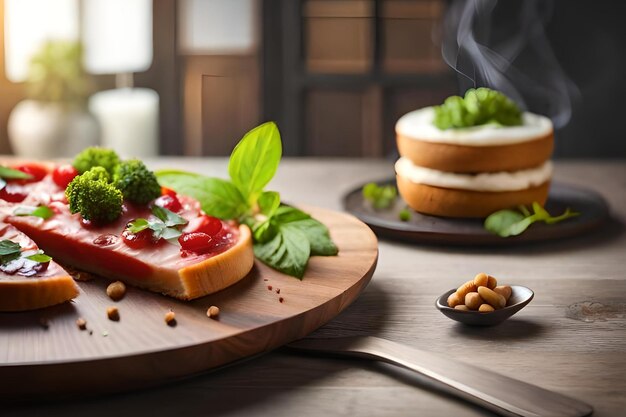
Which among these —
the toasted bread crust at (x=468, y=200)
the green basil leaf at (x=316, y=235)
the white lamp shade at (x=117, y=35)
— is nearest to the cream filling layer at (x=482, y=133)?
the toasted bread crust at (x=468, y=200)

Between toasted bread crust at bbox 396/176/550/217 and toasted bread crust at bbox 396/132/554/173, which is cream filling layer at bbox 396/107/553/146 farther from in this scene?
toasted bread crust at bbox 396/176/550/217

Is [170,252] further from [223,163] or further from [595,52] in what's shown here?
[595,52]

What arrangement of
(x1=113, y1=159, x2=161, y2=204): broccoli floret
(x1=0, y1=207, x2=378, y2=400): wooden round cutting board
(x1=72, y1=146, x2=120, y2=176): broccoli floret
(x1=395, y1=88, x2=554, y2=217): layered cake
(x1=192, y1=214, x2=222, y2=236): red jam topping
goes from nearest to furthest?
(x1=0, y1=207, x2=378, y2=400): wooden round cutting board < (x1=192, y1=214, x2=222, y2=236): red jam topping < (x1=113, y1=159, x2=161, y2=204): broccoli floret < (x1=72, y1=146, x2=120, y2=176): broccoli floret < (x1=395, y1=88, x2=554, y2=217): layered cake

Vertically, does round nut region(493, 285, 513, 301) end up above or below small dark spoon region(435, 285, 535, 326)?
above

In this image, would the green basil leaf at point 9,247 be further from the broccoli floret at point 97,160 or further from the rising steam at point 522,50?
the rising steam at point 522,50

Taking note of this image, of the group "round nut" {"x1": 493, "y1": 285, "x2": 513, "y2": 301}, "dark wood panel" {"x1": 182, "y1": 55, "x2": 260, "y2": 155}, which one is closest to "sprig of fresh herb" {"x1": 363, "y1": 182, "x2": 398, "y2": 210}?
"round nut" {"x1": 493, "y1": 285, "x2": 513, "y2": 301}

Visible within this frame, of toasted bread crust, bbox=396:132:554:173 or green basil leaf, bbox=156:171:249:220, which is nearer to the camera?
green basil leaf, bbox=156:171:249:220

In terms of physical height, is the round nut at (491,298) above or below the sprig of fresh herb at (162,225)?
below

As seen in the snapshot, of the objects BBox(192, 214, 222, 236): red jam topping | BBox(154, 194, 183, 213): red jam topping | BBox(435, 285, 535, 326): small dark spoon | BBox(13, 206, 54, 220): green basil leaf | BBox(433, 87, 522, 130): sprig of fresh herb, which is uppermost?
BBox(433, 87, 522, 130): sprig of fresh herb
